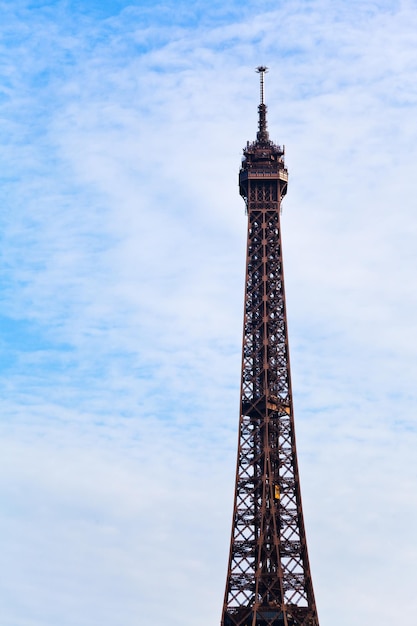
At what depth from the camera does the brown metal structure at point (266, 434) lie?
136 m

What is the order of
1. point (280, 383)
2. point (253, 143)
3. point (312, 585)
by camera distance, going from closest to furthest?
point (312, 585), point (280, 383), point (253, 143)

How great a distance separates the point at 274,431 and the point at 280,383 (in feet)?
19.2

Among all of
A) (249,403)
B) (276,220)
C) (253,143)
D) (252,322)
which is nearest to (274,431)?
(249,403)

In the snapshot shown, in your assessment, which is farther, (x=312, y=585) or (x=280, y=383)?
(x=280, y=383)

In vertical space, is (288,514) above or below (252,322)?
below

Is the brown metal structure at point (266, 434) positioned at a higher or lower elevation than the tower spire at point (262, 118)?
lower

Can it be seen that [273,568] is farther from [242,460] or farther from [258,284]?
[258,284]

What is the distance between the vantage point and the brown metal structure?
13638cm

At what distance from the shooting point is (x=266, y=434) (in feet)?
469

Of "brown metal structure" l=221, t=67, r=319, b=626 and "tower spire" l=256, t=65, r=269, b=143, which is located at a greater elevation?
"tower spire" l=256, t=65, r=269, b=143

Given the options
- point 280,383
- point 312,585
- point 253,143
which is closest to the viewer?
point 312,585

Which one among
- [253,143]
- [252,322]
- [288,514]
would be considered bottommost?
[288,514]

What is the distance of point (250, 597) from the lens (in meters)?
137

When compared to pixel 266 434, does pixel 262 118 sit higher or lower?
higher
